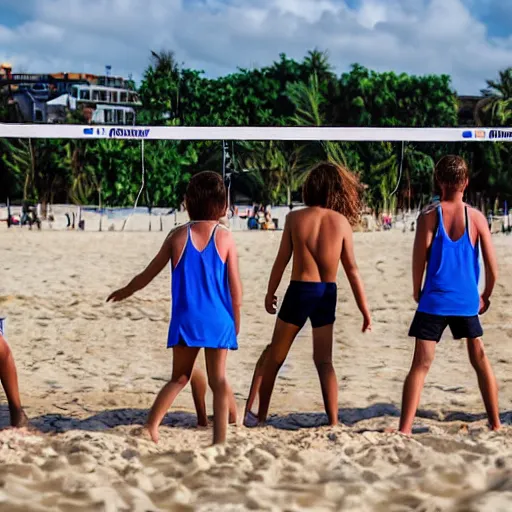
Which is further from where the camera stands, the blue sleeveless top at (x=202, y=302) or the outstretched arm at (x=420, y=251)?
the outstretched arm at (x=420, y=251)

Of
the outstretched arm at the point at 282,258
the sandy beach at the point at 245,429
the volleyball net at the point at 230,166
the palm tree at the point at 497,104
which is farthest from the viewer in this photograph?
the palm tree at the point at 497,104

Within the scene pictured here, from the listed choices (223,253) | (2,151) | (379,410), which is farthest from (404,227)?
(223,253)

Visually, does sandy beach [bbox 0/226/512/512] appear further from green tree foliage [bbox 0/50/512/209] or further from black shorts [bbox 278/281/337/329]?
green tree foliage [bbox 0/50/512/209]

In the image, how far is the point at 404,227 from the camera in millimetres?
21656

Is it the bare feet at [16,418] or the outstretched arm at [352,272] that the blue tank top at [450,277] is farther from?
the bare feet at [16,418]

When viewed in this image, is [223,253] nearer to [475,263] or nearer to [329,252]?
[329,252]

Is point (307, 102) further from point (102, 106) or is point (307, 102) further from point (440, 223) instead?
point (440, 223)

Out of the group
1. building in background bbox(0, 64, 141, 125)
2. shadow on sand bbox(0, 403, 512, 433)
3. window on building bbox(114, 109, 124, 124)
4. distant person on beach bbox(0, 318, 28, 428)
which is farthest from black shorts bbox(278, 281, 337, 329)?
window on building bbox(114, 109, 124, 124)

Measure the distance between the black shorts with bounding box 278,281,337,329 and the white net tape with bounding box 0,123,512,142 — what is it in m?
14.3

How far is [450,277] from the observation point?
4.30m

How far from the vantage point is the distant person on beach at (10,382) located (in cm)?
→ 439

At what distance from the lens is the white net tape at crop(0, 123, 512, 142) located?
Result: 1892cm

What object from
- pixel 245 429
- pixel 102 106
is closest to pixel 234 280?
pixel 245 429

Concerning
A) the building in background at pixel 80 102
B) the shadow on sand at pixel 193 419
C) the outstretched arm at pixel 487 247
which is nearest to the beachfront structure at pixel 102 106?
the building in background at pixel 80 102
